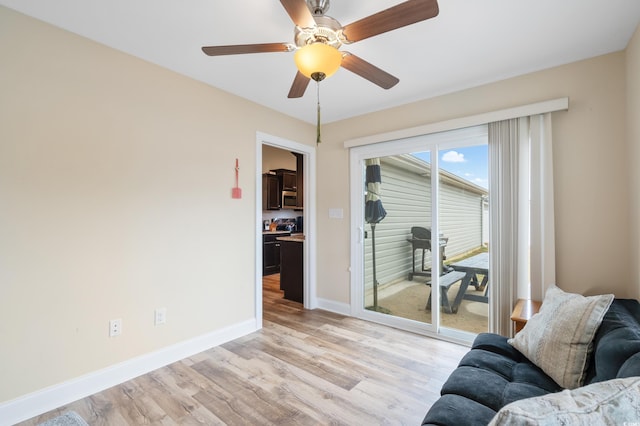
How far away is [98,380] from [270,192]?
4621 millimetres

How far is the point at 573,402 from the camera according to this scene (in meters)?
0.68

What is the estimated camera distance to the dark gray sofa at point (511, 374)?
1.18 meters

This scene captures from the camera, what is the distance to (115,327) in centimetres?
224

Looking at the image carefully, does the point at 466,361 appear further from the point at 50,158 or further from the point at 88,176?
the point at 50,158

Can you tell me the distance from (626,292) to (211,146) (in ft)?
12.0

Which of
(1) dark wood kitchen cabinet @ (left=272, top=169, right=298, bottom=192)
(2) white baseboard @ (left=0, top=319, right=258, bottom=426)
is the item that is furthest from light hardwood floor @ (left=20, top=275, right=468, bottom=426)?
(1) dark wood kitchen cabinet @ (left=272, top=169, right=298, bottom=192)

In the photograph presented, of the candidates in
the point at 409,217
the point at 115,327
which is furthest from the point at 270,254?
the point at 115,327

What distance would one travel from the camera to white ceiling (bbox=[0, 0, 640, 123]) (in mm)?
1794

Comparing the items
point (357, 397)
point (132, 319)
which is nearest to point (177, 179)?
point (132, 319)

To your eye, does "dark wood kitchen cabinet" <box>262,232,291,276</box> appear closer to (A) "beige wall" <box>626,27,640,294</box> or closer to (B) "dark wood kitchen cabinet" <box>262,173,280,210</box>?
(B) "dark wood kitchen cabinet" <box>262,173,280,210</box>

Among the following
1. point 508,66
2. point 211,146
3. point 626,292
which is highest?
point 508,66

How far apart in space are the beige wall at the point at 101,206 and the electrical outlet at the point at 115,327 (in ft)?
0.11

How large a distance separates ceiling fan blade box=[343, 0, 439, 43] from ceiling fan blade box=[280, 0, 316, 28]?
0.64 ft

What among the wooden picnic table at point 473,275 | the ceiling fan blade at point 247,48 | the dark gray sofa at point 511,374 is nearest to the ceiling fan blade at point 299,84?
the ceiling fan blade at point 247,48
